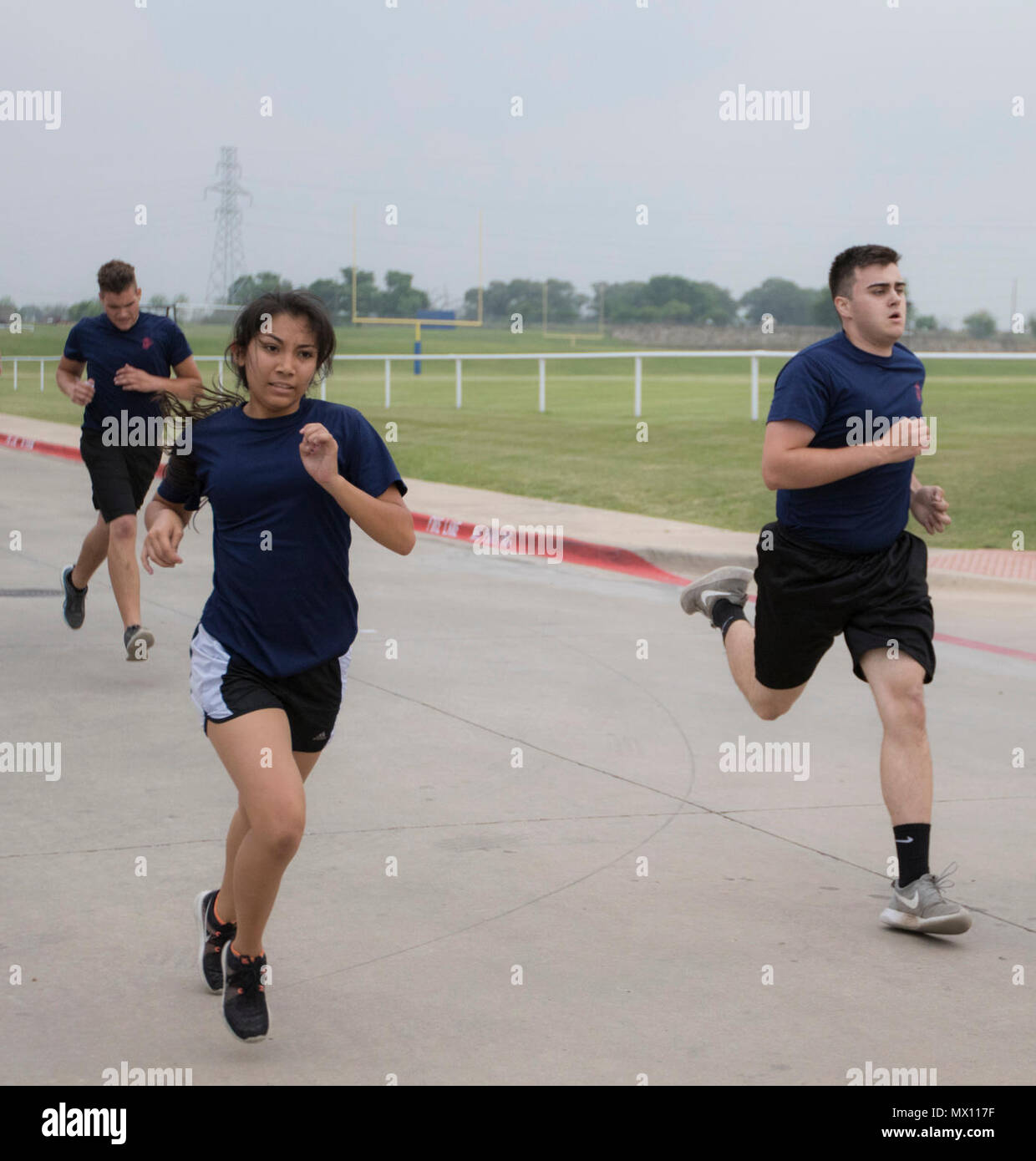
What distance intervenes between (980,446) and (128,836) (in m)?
15.0

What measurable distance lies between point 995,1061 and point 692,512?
11893 mm

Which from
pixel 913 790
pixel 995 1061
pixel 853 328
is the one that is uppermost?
pixel 853 328

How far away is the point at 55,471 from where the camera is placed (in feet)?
69.7

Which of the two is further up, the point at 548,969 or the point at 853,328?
the point at 853,328

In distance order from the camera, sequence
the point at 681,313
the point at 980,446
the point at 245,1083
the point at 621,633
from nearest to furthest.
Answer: the point at 245,1083, the point at 621,633, the point at 980,446, the point at 681,313

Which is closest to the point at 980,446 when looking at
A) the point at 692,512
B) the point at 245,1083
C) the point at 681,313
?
the point at 692,512

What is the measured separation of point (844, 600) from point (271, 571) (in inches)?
77.6

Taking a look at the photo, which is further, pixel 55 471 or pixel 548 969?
pixel 55 471

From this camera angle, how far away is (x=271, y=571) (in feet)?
13.3

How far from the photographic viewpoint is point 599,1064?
155 inches

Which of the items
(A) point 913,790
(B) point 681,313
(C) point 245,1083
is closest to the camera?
(C) point 245,1083

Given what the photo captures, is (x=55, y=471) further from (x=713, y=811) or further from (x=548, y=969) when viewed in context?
(x=548, y=969)

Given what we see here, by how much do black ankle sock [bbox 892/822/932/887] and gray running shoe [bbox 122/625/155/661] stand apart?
4692mm

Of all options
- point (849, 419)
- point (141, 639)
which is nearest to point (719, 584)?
point (849, 419)
